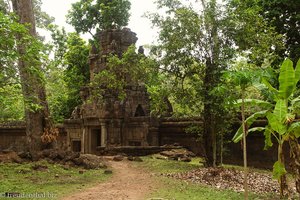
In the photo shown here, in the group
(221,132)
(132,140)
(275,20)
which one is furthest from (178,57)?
(132,140)

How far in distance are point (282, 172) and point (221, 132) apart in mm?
5333

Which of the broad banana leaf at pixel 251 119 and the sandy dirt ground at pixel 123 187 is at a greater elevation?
the broad banana leaf at pixel 251 119

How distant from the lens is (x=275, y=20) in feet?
49.2

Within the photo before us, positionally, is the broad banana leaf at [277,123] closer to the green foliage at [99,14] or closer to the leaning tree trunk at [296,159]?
the leaning tree trunk at [296,159]

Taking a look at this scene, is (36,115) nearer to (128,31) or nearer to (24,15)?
(24,15)

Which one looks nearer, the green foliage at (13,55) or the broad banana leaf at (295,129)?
the broad banana leaf at (295,129)

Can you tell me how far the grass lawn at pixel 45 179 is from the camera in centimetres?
890

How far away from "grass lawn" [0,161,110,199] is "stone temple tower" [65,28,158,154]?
6657mm

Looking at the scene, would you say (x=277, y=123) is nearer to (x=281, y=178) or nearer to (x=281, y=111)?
(x=281, y=111)

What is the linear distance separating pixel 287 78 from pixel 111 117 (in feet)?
44.8

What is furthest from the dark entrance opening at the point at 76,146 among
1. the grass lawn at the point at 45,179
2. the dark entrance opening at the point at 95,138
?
the grass lawn at the point at 45,179

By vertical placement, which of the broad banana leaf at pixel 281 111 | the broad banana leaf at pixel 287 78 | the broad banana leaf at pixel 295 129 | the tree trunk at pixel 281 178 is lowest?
the tree trunk at pixel 281 178

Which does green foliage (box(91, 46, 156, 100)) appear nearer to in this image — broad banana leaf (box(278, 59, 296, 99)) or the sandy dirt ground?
the sandy dirt ground

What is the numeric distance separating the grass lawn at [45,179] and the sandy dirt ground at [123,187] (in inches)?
17.3
